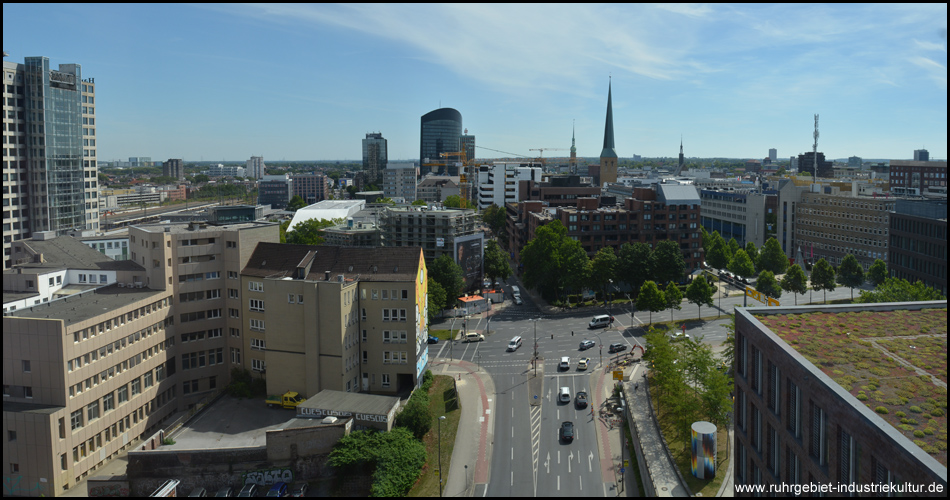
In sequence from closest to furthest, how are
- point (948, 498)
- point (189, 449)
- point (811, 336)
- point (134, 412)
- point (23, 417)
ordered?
point (948, 498)
point (811, 336)
point (23, 417)
point (189, 449)
point (134, 412)

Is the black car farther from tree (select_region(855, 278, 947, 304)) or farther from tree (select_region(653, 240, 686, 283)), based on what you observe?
tree (select_region(653, 240, 686, 283))

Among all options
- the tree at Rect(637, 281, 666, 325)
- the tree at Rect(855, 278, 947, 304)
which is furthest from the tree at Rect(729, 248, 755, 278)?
the tree at Rect(637, 281, 666, 325)

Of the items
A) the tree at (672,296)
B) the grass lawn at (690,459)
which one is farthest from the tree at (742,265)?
the grass lawn at (690,459)

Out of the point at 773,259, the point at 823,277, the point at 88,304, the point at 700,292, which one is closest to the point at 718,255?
the point at 773,259

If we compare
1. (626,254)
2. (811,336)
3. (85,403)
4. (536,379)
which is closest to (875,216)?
(626,254)

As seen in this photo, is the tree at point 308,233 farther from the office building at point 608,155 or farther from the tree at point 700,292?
the office building at point 608,155

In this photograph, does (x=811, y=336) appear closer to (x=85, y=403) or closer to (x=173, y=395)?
(x=85, y=403)
